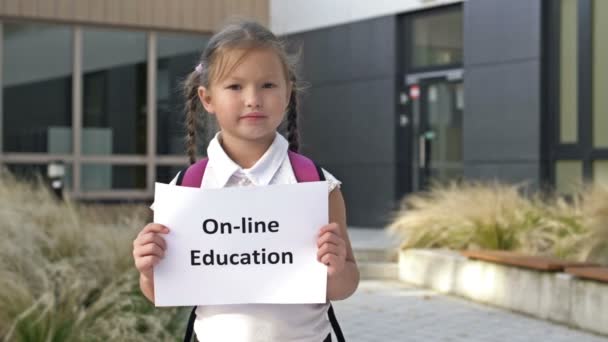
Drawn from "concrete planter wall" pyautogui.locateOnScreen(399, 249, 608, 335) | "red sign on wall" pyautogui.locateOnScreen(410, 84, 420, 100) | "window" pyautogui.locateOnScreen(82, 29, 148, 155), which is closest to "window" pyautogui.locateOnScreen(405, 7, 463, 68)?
"red sign on wall" pyautogui.locateOnScreen(410, 84, 420, 100)

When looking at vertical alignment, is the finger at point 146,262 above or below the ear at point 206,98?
below

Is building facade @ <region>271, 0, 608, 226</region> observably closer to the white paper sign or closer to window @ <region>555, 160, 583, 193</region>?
window @ <region>555, 160, 583, 193</region>

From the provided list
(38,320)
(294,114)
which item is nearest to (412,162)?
(38,320)

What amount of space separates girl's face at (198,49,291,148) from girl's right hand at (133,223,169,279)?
28 centimetres

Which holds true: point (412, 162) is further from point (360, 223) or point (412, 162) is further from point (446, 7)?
point (446, 7)

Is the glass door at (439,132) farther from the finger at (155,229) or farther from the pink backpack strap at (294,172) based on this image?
the finger at (155,229)

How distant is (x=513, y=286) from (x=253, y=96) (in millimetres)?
5493

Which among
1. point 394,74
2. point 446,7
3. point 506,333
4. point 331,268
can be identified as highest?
point 446,7

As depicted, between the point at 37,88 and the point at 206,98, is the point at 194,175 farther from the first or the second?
the point at 37,88

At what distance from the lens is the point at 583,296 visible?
20.6ft

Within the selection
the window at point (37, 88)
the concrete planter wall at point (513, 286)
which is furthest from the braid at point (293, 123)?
the window at point (37, 88)

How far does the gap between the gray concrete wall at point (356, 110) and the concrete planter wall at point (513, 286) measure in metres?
4.42

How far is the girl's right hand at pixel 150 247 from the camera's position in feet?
6.48

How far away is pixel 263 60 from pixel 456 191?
298 inches
